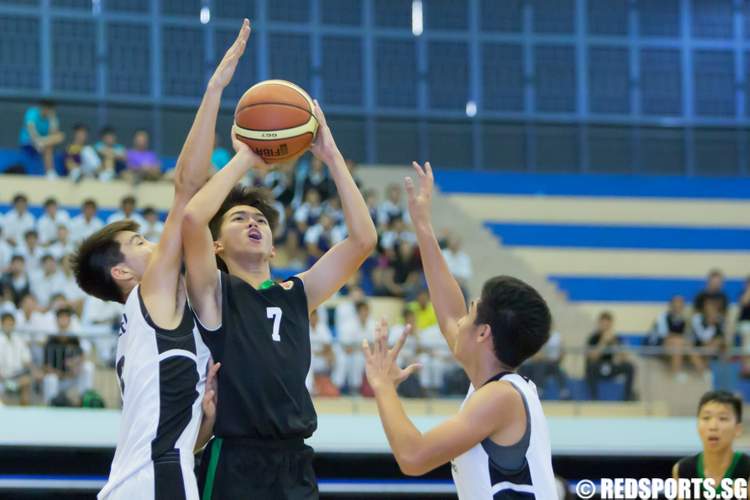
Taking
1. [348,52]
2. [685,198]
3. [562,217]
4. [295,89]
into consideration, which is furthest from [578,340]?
[295,89]

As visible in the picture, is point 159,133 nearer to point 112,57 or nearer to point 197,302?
point 112,57

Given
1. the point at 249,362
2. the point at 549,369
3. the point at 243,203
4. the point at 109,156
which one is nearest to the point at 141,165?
the point at 109,156

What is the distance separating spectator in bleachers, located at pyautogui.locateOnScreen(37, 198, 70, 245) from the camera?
13.5m

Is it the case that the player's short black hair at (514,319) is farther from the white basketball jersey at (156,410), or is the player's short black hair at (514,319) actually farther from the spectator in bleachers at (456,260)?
the spectator in bleachers at (456,260)

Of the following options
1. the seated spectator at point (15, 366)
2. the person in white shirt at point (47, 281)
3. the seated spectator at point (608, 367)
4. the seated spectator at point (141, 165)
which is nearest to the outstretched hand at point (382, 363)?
the seated spectator at point (15, 366)

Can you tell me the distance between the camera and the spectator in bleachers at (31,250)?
1274cm

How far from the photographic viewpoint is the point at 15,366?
32.8 ft

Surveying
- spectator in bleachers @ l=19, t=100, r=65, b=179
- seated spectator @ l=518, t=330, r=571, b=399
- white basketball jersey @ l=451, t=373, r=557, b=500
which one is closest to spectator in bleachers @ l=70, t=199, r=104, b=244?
spectator in bleachers @ l=19, t=100, r=65, b=179

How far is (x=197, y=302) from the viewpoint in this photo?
4691 mm

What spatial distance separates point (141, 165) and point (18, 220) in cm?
232

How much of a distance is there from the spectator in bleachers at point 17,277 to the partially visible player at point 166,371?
7.72 meters

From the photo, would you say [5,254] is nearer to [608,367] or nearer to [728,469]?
[608,367]

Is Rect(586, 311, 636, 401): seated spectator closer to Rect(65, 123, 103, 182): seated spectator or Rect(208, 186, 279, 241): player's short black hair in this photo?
Rect(208, 186, 279, 241): player's short black hair

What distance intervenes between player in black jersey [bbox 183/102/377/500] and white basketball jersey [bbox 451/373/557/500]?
68 centimetres
